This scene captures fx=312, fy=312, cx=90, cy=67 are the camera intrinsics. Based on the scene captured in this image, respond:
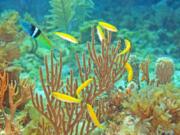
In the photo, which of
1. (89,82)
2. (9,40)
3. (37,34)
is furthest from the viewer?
(9,40)

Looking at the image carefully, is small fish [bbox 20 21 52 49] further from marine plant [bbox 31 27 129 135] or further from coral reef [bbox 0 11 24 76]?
coral reef [bbox 0 11 24 76]

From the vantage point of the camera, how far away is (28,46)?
10164 mm

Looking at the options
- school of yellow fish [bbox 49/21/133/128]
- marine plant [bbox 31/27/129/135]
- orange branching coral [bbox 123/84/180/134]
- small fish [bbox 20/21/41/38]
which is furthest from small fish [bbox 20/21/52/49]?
orange branching coral [bbox 123/84/180/134]

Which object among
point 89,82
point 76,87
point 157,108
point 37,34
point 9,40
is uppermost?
point 37,34

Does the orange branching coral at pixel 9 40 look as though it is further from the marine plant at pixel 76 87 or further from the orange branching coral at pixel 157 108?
the orange branching coral at pixel 157 108

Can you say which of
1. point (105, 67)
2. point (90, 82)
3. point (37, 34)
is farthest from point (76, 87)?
point (37, 34)

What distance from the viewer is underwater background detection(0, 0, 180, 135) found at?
4.08 m

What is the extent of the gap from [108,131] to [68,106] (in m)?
1.09

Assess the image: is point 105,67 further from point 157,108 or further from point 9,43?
point 9,43

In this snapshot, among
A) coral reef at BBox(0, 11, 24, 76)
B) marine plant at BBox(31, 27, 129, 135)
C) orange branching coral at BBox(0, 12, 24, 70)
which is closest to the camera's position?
marine plant at BBox(31, 27, 129, 135)

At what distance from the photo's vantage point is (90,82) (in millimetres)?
4137

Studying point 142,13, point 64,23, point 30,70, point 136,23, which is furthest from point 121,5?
point 30,70

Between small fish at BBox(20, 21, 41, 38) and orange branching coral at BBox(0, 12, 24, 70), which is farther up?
small fish at BBox(20, 21, 41, 38)

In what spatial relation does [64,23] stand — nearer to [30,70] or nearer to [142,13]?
[30,70]
